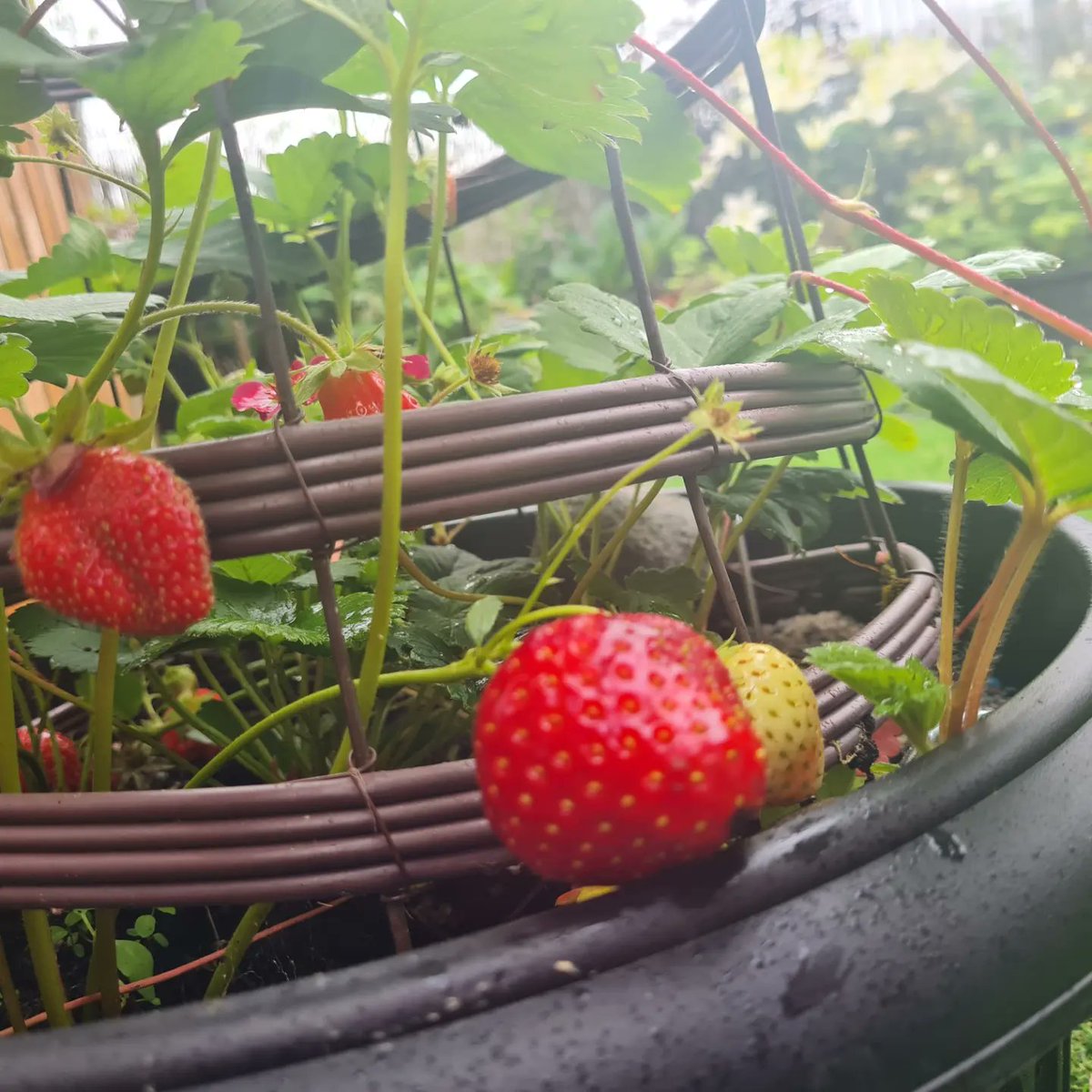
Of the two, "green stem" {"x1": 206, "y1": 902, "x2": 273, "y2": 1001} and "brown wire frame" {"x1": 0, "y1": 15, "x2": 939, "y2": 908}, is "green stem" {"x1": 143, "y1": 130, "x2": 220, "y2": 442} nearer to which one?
"brown wire frame" {"x1": 0, "y1": 15, "x2": 939, "y2": 908}

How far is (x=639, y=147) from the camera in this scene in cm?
69

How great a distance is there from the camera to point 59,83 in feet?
2.28

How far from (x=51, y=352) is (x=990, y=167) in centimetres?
241

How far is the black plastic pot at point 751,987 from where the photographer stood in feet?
0.82

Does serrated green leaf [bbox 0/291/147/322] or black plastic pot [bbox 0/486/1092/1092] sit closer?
black plastic pot [bbox 0/486/1092/1092]

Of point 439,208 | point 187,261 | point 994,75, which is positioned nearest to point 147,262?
point 187,261

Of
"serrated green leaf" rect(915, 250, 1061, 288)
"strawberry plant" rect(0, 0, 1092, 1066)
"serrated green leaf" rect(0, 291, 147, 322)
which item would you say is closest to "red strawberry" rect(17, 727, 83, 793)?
"strawberry plant" rect(0, 0, 1092, 1066)

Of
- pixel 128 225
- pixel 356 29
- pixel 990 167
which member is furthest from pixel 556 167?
pixel 990 167

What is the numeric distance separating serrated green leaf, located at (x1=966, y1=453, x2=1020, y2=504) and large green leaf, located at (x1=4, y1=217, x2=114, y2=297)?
2.05 feet

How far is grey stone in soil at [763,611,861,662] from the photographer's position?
74cm

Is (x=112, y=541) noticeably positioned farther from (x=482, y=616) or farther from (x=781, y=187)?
(x=781, y=187)

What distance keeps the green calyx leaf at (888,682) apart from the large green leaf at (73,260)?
608 mm

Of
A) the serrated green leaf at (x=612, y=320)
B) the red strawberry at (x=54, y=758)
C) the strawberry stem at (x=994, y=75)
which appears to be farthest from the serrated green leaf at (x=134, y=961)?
the strawberry stem at (x=994, y=75)

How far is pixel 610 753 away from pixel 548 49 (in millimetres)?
258
